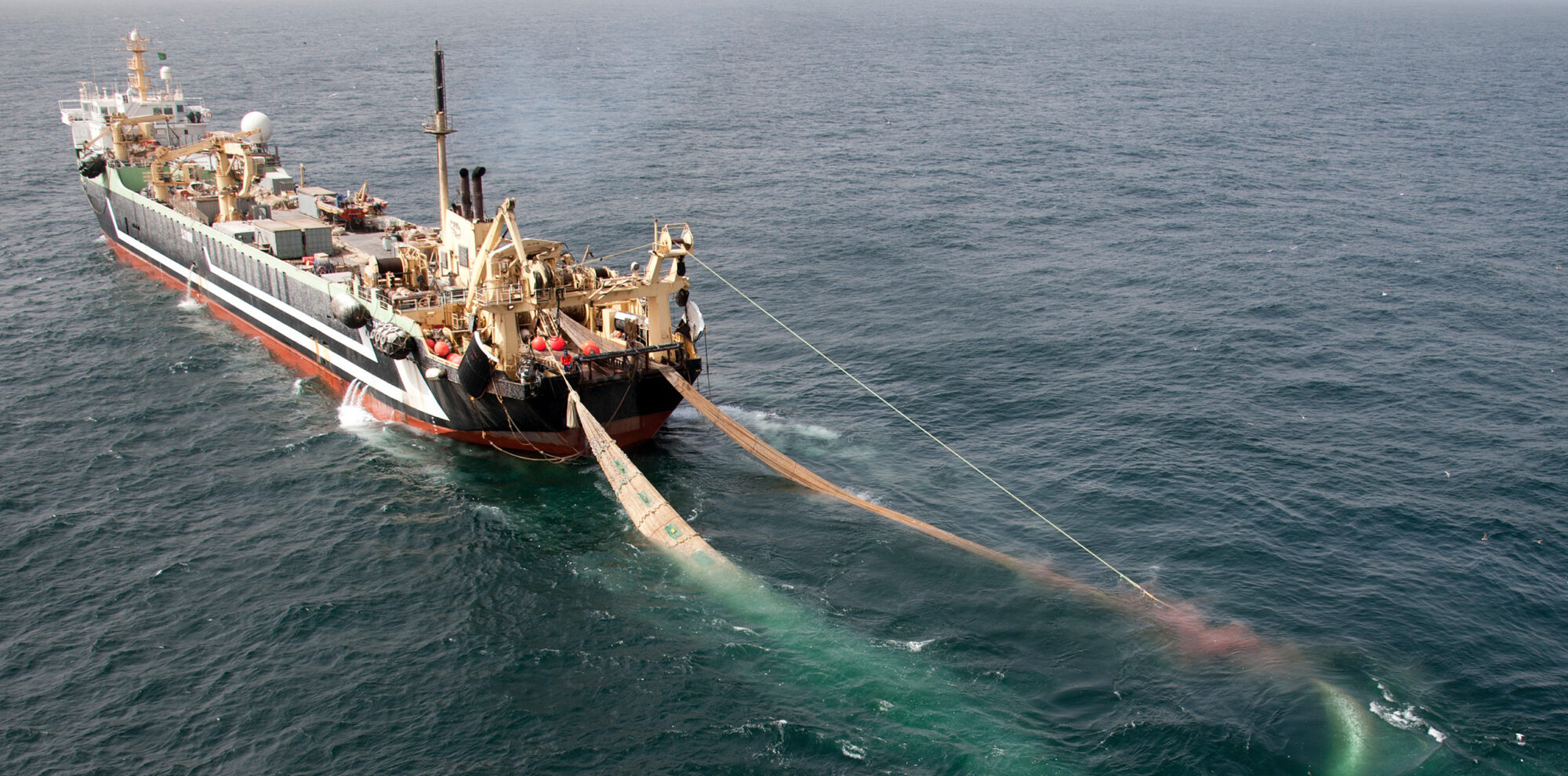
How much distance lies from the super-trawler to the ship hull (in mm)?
120

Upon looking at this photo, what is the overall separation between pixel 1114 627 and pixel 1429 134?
129 meters

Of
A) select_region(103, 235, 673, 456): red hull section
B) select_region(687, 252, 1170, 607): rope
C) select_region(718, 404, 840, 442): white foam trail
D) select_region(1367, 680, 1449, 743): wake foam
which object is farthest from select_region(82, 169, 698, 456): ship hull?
select_region(1367, 680, 1449, 743): wake foam

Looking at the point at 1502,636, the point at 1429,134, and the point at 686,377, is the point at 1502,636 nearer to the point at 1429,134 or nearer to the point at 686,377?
the point at 686,377

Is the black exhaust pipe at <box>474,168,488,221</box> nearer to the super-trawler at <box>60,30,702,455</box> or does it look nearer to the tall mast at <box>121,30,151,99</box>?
the super-trawler at <box>60,30,702,455</box>

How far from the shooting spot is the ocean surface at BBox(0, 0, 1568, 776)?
41219 millimetres

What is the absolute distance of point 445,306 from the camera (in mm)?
65938

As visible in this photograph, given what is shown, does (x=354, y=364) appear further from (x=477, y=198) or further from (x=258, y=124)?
(x=258, y=124)

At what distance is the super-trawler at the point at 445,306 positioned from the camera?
201 feet

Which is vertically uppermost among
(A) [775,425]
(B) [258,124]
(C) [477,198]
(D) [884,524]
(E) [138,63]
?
(E) [138,63]

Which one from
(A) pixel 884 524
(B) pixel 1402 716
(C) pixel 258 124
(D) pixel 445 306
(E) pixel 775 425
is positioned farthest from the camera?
(C) pixel 258 124

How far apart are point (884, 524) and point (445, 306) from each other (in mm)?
28560

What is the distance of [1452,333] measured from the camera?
77.8m

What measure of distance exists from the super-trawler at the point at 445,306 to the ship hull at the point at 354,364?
120 millimetres

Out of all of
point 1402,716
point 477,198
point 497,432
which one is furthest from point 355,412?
point 1402,716
